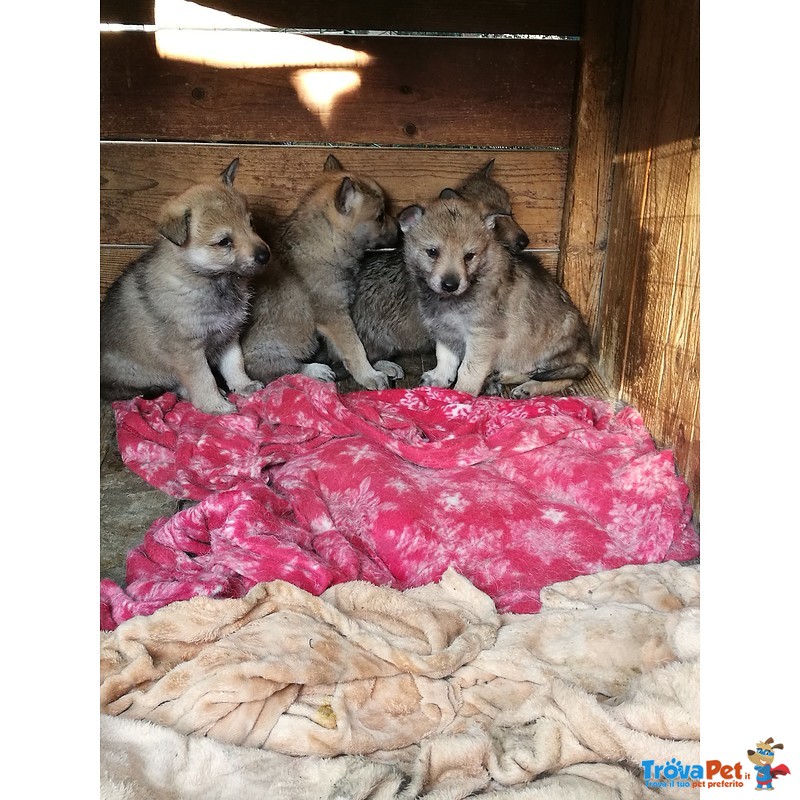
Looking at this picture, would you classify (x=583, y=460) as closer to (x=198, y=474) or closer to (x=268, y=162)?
(x=198, y=474)

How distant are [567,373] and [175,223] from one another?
7.01 ft

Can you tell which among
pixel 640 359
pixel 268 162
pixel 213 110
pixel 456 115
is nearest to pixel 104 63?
pixel 213 110

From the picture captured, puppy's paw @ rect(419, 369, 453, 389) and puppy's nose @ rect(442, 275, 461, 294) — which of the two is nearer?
puppy's nose @ rect(442, 275, 461, 294)

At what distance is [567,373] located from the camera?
4.14 m

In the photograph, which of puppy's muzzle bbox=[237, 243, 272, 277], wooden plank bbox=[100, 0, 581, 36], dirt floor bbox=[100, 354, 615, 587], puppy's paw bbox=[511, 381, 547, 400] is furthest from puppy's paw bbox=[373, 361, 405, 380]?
wooden plank bbox=[100, 0, 581, 36]

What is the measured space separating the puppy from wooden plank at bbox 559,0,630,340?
1.84 metres

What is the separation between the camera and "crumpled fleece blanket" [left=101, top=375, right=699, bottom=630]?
262 cm

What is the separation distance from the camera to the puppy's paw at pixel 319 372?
417cm

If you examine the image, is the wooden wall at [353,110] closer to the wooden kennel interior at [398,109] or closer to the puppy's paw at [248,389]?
the wooden kennel interior at [398,109]

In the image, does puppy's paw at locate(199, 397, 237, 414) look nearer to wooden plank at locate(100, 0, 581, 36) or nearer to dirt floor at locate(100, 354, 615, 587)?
dirt floor at locate(100, 354, 615, 587)

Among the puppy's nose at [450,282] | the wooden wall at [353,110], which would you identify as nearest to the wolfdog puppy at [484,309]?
the puppy's nose at [450,282]

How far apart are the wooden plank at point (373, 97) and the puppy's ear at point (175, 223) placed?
3.16 feet
